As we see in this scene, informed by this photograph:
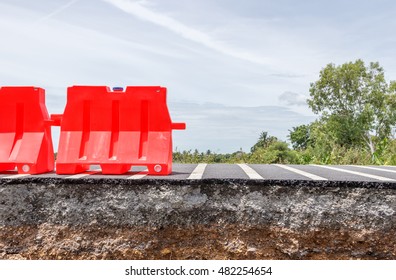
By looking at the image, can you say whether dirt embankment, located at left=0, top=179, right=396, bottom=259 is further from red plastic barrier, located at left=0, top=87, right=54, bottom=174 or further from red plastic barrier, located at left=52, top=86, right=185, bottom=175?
red plastic barrier, located at left=0, top=87, right=54, bottom=174

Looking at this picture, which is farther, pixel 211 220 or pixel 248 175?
pixel 248 175

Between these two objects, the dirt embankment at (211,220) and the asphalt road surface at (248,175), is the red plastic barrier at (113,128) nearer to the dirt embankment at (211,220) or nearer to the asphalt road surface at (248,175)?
the asphalt road surface at (248,175)

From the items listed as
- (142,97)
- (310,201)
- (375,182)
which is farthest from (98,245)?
(375,182)

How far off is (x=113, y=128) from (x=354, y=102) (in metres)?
57.2

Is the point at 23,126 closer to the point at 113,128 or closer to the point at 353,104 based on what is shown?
the point at 113,128

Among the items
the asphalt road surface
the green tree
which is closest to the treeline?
the green tree

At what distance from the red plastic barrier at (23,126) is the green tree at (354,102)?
53.0 m

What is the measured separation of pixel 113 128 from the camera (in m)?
6.29

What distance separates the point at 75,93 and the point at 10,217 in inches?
71.7

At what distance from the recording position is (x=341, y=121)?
5991 cm

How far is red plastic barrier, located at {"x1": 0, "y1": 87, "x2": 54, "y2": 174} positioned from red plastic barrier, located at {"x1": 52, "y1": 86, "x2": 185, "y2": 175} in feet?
1.38

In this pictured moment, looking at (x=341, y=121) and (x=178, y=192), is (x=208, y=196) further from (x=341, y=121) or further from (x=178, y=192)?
(x=341, y=121)

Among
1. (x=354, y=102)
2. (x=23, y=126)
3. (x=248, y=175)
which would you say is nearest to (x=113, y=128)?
(x=23, y=126)

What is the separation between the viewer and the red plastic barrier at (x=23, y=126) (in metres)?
6.46
